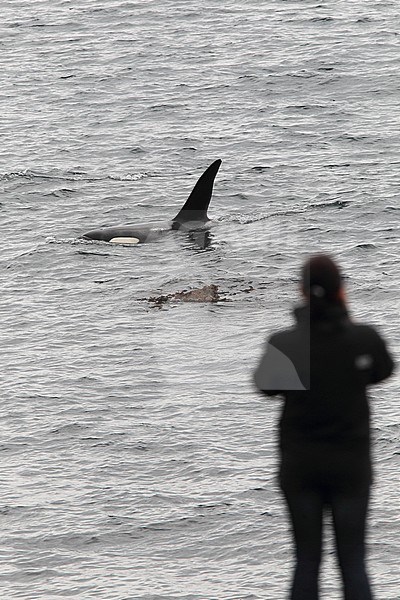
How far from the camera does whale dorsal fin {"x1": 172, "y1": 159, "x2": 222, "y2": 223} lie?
30.0 metres

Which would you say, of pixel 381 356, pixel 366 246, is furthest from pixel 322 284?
pixel 366 246

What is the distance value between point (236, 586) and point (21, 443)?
571cm

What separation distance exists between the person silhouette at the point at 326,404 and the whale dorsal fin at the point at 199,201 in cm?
2064

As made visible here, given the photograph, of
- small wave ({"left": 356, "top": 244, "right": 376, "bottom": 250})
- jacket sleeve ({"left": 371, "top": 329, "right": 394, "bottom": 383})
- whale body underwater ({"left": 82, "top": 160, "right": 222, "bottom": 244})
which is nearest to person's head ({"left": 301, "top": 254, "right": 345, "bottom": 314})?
jacket sleeve ({"left": 371, "top": 329, "right": 394, "bottom": 383})

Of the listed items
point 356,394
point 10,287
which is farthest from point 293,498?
point 10,287

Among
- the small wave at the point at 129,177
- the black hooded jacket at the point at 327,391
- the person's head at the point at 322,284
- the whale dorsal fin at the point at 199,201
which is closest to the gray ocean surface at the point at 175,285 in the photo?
the small wave at the point at 129,177

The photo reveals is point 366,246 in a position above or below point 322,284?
below

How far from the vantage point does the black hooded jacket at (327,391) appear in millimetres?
9414

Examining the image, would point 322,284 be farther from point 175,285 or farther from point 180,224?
point 180,224

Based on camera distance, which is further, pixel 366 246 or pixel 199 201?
pixel 199 201

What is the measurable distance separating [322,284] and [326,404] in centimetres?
86

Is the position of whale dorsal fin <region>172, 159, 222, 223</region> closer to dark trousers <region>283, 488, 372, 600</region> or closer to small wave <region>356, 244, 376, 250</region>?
small wave <region>356, 244, 376, 250</region>

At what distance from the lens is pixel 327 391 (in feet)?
31.0

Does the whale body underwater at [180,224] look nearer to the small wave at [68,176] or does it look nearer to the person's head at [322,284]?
the small wave at [68,176]
